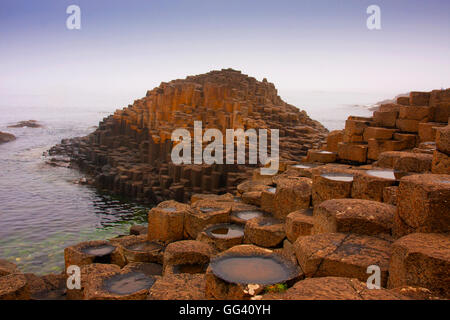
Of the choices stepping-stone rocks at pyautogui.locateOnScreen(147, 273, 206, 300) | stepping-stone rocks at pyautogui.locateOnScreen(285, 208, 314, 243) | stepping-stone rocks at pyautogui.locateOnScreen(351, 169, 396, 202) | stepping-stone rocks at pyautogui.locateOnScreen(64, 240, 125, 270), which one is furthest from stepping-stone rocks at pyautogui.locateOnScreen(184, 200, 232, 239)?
stepping-stone rocks at pyautogui.locateOnScreen(351, 169, 396, 202)

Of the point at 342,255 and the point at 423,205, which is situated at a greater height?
the point at 423,205

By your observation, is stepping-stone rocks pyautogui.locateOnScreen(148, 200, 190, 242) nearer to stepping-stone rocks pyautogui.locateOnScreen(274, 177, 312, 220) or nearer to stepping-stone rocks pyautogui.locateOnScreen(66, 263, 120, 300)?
stepping-stone rocks pyautogui.locateOnScreen(66, 263, 120, 300)

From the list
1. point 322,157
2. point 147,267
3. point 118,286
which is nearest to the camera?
point 118,286

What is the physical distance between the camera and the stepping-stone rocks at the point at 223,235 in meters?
6.54

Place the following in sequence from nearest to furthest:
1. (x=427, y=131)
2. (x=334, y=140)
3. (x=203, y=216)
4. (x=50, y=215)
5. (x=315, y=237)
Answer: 1. (x=315, y=237)
2. (x=203, y=216)
3. (x=427, y=131)
4. (x=334, y=140)
5. (x=50, y=215)

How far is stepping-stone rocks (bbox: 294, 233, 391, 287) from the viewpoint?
3482 mm

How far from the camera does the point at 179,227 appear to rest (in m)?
8.05

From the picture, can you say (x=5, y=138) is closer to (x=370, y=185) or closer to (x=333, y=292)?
(x=370, y=185)

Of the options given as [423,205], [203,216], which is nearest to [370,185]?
[423,205]

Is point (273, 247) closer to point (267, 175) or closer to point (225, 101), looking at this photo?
point (267, 175)

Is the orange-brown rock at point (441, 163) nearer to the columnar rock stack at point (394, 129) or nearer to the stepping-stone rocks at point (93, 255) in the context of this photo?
the columnar rock stack at point (394, 129)

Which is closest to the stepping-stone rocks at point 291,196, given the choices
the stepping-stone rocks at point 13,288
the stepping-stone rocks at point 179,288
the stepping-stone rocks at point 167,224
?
the stepping-stone rocks at point 167,224

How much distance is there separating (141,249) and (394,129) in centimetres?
765

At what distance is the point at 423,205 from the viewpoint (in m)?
3.48
